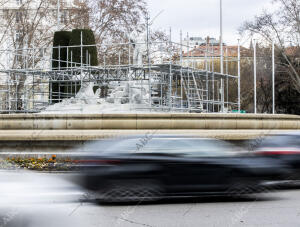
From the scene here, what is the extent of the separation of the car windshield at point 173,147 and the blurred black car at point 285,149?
111 centimetres

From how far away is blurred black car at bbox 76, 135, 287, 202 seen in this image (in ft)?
27.7

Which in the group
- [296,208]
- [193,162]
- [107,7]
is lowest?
[296,208]

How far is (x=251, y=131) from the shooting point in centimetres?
1698

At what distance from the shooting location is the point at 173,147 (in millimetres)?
8758

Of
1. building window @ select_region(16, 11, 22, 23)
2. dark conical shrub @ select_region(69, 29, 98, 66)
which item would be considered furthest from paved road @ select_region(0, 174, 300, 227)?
building window @ select_region(16, 11, 22, 23)

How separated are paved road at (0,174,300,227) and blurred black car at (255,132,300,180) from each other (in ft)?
1.82

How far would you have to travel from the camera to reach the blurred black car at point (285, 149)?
9.77 m

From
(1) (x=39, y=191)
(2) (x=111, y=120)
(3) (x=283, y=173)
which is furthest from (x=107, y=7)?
(1) (x=39, y=191)

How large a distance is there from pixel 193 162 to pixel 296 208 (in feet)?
5.99

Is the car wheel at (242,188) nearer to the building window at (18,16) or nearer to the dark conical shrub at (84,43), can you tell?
the dark conical shrub at (84,43)

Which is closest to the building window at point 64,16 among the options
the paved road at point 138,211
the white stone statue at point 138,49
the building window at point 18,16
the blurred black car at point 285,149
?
the building window at point 18,16

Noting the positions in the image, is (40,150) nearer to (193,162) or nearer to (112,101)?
(112,101)

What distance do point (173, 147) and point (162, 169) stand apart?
445 millimetres

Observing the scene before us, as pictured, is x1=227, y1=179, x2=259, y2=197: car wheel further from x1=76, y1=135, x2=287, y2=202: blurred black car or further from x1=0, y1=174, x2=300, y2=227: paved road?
x1=0, y1=174, x2=300, y2=227: paved road
